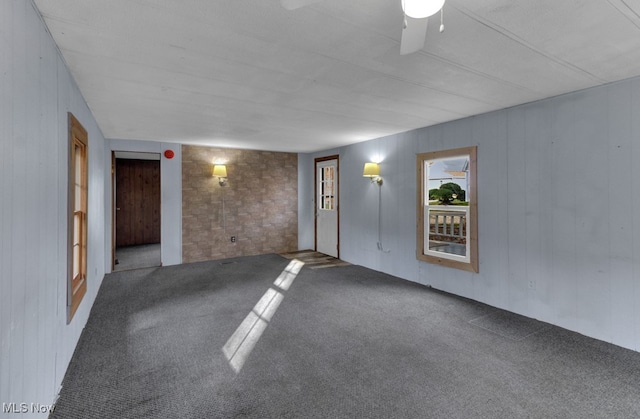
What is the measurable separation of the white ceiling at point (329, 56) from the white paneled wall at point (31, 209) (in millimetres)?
363

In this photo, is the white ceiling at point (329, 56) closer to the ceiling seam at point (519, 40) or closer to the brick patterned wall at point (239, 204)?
the ceiling seam at point (519, 40)

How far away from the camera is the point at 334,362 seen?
2.53m

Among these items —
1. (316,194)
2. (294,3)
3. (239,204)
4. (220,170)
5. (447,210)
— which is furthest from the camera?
(316,194)

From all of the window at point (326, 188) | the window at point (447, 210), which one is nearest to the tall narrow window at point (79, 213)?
the window at point (447, 210)

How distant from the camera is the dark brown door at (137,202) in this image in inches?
324

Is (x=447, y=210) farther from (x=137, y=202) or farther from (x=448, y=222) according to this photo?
(x=137, y=202)

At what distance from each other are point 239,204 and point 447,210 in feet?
13.9

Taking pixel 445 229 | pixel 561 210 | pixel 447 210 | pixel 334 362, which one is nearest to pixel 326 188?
pixel 445 229

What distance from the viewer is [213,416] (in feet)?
6.23

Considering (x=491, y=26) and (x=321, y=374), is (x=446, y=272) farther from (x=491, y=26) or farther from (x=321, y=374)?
(x=491, y=26)

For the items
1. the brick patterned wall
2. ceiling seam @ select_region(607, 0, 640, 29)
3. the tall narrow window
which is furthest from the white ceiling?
the brick patterned wall

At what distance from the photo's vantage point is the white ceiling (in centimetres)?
173

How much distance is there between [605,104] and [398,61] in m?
2.12

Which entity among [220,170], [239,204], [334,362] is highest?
[220,170]
